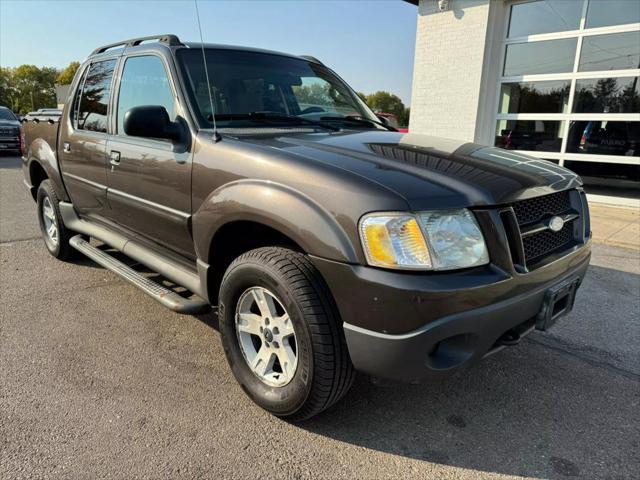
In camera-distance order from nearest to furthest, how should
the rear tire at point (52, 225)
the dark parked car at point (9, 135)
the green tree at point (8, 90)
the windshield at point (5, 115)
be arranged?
the rear tire at point (52, 225)
the dark parked car at point (9, 135)
the windshield at point (5, 115)
the green tree at point (8, 90)

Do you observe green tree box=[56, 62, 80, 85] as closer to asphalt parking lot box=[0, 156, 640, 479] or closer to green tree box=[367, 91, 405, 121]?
green tree box=[367, 91, 405, 121]

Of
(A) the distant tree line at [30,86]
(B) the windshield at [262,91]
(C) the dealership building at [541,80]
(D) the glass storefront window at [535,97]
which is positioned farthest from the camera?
(A) the distant tree line at [30,86]

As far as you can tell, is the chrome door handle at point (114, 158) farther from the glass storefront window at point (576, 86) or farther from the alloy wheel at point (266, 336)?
the glass storefront window at point (576, 86)

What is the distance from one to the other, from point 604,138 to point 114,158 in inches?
341

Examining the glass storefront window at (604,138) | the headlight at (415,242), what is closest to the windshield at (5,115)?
the glass storefront window at (604,138)

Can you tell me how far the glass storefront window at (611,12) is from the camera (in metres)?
8.20

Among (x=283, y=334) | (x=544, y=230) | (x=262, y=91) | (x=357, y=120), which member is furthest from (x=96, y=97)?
(x=544, y=230)

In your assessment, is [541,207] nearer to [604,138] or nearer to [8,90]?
[604,138]

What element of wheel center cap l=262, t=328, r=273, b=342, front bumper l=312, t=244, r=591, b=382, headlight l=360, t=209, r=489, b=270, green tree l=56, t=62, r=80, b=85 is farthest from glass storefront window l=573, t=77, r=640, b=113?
green tree l=56, t=62, r=80, b=85

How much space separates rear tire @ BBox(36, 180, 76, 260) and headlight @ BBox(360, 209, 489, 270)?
3698 mm

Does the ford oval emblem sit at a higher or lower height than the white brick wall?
lower

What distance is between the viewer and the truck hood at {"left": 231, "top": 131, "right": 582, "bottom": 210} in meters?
1.99

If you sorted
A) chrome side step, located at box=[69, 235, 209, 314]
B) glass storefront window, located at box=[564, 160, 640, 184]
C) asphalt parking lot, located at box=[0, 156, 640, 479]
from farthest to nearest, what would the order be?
glass storefront window, located at box=[564, 160, 640, 184] → chrome side step, located at box=[69, 235, 209, 314] → asphalt parking lot, located at box=[0, 156, 640, 479]

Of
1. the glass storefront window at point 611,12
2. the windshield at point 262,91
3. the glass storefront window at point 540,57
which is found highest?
the glass storefront window at point 611,12
